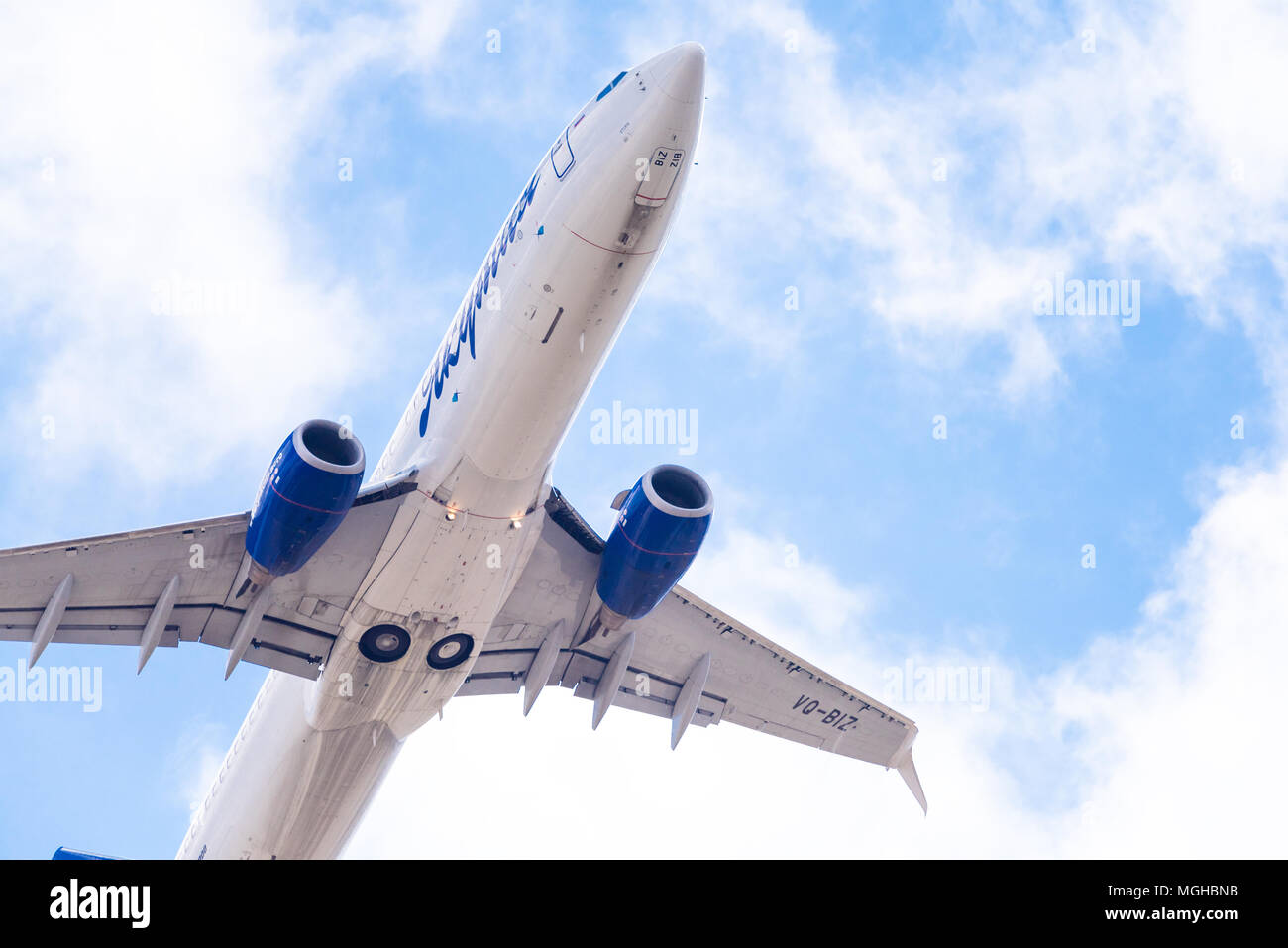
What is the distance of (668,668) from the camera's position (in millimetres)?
22891

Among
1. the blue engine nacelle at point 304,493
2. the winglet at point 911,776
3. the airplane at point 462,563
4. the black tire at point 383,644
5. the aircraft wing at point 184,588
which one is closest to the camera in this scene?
the airplane at point 462,563

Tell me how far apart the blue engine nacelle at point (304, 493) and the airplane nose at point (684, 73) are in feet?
21.0

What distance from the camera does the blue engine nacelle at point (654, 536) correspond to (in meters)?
18.4

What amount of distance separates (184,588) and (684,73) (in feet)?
35.6

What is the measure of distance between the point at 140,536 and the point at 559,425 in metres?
6.43

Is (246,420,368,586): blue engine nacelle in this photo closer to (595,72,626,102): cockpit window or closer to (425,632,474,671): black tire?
(425,632,474,671): black tire

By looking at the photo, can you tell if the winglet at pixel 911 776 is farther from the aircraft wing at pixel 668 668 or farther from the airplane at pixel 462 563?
the airplane at pixel 462 563

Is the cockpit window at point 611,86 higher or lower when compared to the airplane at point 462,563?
higher

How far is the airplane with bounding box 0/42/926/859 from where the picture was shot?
16469mm

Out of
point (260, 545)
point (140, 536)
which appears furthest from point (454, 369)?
point (140, 536)

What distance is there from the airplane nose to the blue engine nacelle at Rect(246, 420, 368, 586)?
6.40 m

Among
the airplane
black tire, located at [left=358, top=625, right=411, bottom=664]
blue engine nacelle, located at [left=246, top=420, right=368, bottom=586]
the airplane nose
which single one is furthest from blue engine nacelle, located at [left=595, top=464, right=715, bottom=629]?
the airplane nose

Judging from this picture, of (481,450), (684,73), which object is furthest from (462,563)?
(684,73)

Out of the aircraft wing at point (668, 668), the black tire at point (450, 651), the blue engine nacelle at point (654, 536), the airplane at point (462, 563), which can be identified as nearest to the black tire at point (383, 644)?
the airplane at point (462, 563)
